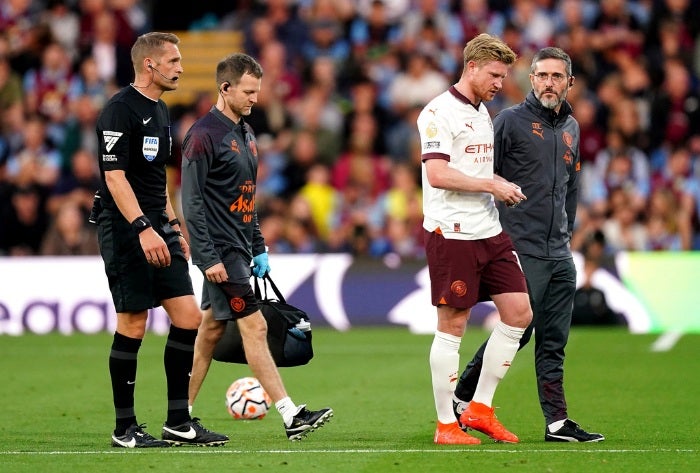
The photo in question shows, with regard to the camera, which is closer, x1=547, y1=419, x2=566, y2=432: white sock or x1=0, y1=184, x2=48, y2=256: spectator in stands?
x1=547, y1=419, x2=566, y2=432: white sock

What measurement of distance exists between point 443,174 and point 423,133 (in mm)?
299

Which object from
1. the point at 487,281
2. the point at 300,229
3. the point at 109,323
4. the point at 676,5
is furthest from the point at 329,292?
the point at 487,281

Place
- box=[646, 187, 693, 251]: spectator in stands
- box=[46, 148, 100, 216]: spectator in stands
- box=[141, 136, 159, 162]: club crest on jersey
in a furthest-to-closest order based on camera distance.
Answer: box=[46, 148, 100, 216]: spectator in stands, box=[646, 187, 693, 251]: spectator in stands, box=[141, 136, 159, 162]: club crest on jersey

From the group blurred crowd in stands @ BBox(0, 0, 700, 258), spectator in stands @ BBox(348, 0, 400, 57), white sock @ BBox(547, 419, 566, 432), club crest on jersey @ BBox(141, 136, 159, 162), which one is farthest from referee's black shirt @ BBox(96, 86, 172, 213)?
spectator in stands @ BBox(348, 0, 400, 57)

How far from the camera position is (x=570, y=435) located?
8.64 meters

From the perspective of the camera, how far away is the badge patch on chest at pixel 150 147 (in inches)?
329

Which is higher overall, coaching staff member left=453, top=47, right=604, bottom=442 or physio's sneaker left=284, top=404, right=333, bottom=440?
coaching staff member left=453, top=47, right=604, bottom=442

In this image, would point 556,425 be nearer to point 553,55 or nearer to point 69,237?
point 553,55

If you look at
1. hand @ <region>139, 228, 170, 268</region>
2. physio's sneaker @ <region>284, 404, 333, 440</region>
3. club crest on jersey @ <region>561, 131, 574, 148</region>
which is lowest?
physio's sneaker @ <region>284, 404, 333, 440</region>

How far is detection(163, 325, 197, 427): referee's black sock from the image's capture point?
8625 millimetres

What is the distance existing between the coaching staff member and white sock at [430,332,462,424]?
0.65 m

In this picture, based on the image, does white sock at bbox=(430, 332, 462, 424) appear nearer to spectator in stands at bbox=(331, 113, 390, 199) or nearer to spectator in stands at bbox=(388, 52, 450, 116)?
spectator in stands at bbox=(331, 113, 390, 199)

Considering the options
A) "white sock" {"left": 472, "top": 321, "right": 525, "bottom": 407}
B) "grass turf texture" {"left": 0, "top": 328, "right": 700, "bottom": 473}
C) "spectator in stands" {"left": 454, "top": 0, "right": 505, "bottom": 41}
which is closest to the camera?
"grass turf texture" {"left": 0, "top": 328, "right": 700, "bottom": 473}

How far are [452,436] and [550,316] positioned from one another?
1033mm
